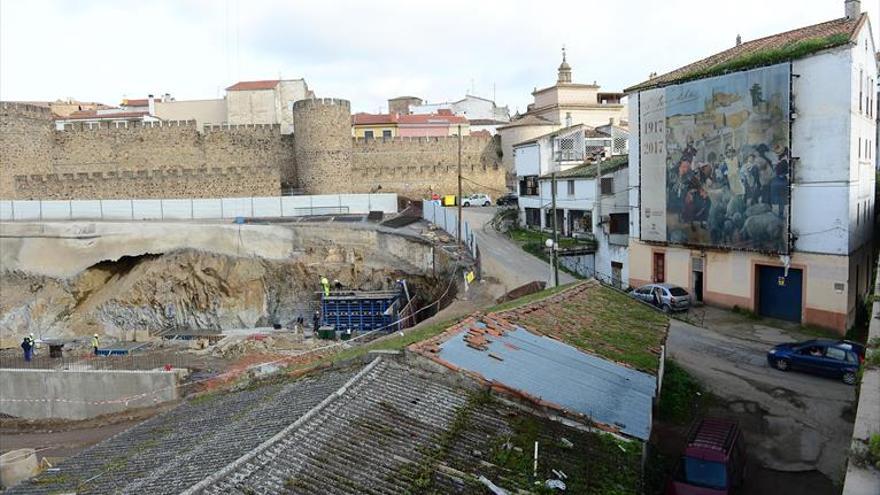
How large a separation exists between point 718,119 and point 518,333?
1554cm

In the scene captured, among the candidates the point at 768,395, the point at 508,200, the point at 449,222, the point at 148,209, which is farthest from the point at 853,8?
the point at 148,209

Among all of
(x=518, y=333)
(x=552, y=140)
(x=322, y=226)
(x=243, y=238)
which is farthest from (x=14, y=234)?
(x=518, y=333)

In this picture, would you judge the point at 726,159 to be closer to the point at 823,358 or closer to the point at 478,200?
the point at 823,358

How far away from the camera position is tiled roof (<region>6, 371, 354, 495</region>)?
702 cm

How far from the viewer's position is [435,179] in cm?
4731

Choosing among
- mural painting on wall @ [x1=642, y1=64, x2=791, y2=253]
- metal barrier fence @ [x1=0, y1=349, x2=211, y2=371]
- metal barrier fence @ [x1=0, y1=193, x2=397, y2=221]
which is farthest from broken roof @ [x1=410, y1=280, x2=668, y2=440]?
metal barrier fence @ [x1=0, y1=193, x2=397, y2=221]

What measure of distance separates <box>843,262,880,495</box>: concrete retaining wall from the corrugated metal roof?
2.80 m

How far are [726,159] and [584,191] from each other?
1024cm

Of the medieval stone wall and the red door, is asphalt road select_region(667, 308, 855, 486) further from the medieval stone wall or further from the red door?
the medieval stone wall

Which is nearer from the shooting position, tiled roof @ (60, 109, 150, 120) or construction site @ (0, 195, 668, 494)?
construction site @ (0, 195, 668, 494)

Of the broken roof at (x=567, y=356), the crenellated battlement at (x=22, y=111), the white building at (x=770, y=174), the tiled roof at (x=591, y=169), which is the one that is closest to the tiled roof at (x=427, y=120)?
the tiled roof at (x=591, y=169)

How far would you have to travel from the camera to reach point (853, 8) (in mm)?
23406

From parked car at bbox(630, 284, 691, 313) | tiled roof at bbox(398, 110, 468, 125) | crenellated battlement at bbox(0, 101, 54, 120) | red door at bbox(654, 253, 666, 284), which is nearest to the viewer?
parked car at bbox(630, 284, 691, 313)

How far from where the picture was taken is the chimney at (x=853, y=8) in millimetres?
23219
